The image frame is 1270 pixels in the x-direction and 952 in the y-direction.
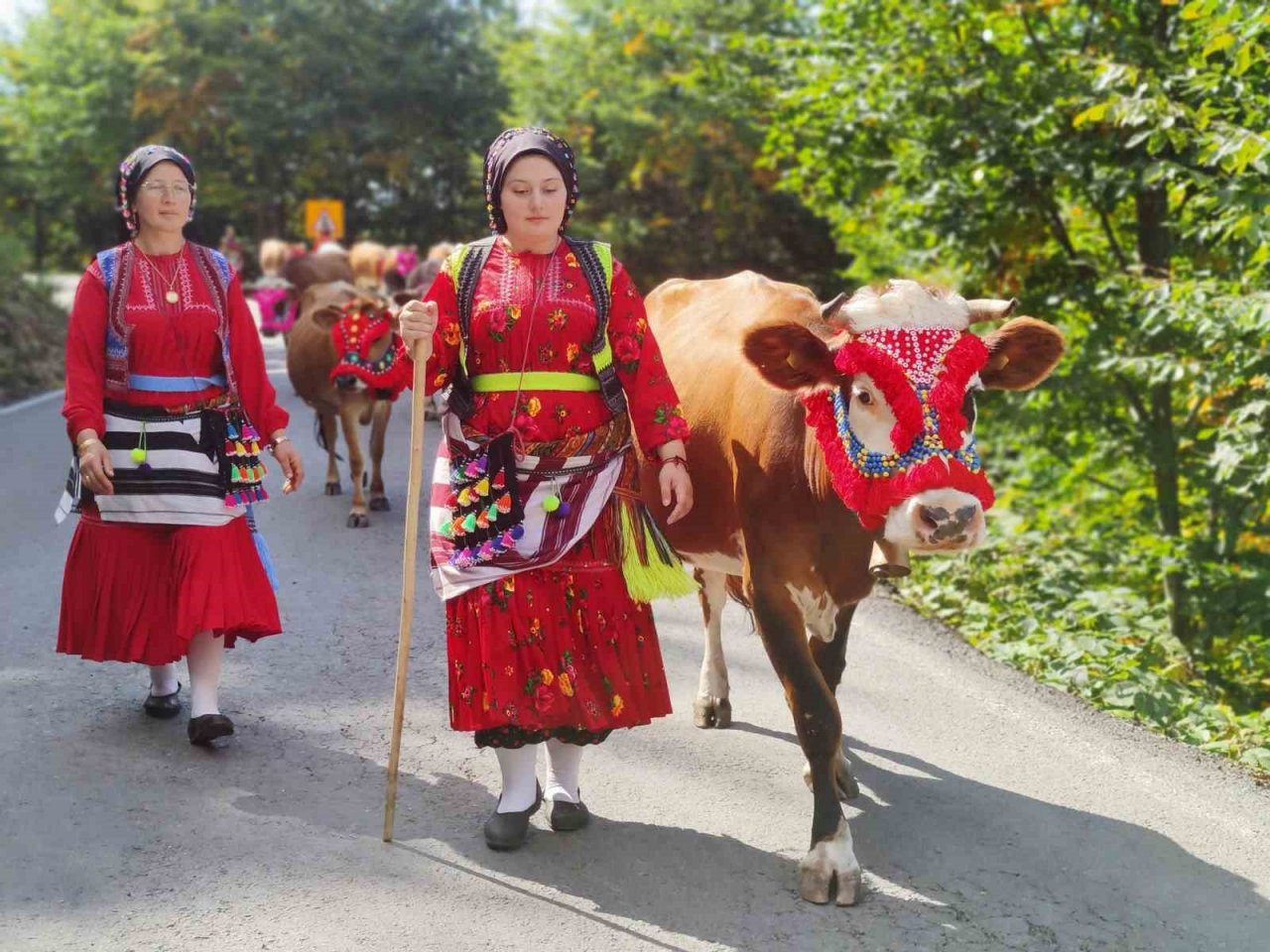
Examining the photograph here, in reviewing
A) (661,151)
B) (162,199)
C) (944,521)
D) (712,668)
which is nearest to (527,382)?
(944,521)

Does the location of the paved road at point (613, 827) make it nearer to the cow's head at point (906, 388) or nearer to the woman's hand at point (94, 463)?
the woman's hand at point (94, 463)

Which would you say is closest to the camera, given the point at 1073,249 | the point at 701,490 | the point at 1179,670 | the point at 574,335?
the point at 574,335

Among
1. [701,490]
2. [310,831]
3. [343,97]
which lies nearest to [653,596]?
[701,490]

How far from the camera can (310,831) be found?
4.32 metres

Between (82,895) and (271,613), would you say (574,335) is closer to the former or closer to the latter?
(271,613)

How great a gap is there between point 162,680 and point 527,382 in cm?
204

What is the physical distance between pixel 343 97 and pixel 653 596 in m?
40.7

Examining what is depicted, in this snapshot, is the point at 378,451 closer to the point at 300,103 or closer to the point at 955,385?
the point at 955,385

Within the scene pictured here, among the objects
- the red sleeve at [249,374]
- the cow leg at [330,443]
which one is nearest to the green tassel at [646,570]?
the red sleeve at [249,374]

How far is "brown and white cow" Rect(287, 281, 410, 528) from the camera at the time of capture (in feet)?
29.0

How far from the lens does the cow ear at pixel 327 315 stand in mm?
8742

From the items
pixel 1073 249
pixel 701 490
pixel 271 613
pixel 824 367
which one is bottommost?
pixel 271 613

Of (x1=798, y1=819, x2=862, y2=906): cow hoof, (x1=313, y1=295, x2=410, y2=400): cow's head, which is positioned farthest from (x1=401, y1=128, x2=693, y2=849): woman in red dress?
(x1=313, y1=295, x2=410, y2=400): cow's head

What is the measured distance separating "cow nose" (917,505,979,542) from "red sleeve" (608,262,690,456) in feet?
2.90
